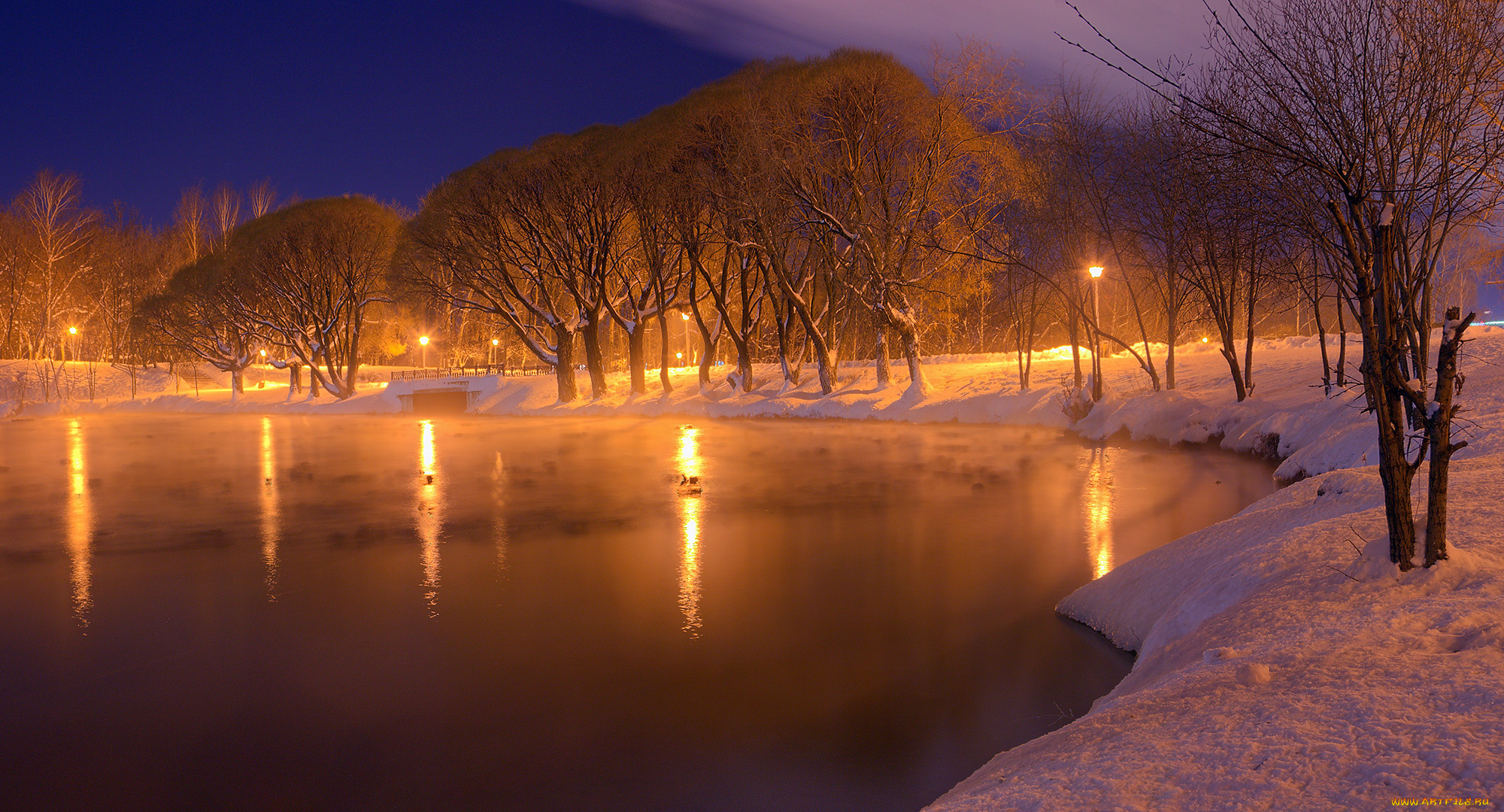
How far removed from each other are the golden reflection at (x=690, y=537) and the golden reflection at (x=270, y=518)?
15.1ft

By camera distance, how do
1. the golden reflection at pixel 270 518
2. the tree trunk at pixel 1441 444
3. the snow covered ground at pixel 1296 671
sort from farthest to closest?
the golden reflection at pixel 270 518, the tree trunk at pixel 1441 444, the snow covered ground at pixel 1296 671

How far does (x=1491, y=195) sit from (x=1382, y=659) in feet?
55.6

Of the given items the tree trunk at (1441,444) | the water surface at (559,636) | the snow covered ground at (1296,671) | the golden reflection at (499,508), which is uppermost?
the tree trunk at (1441,444)

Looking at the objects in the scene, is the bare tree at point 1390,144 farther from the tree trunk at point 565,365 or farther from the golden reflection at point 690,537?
the tree trunk at point 565,365

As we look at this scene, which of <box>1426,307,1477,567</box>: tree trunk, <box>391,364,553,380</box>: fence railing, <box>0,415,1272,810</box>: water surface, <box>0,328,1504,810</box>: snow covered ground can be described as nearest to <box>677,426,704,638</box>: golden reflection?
<box>0,415,1272,810</box>: water surface

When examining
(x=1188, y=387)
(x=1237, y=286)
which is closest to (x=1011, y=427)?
(x=1188, y=387)

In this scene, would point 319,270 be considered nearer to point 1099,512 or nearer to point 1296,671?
point 1099,512

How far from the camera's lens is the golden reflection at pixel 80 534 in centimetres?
1010

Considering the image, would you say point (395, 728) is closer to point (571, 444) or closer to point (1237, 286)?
point (571, 444)

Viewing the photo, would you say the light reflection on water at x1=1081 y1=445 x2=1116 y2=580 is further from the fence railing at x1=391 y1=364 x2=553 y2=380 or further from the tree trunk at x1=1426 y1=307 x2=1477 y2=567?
the fence railing at x1=391 y1=364 x2=553 y2=380

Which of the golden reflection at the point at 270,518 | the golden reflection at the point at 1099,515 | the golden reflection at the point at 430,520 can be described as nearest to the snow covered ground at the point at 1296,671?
the golden reflection at the point at 1099,515

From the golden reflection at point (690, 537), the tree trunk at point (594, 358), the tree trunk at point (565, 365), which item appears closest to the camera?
the golden reflection at point (690, 537)

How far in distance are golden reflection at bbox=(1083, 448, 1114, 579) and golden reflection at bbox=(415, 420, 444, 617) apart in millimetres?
7520

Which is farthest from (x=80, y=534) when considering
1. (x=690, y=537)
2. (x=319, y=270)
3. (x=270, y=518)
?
(x=319, y=270)
